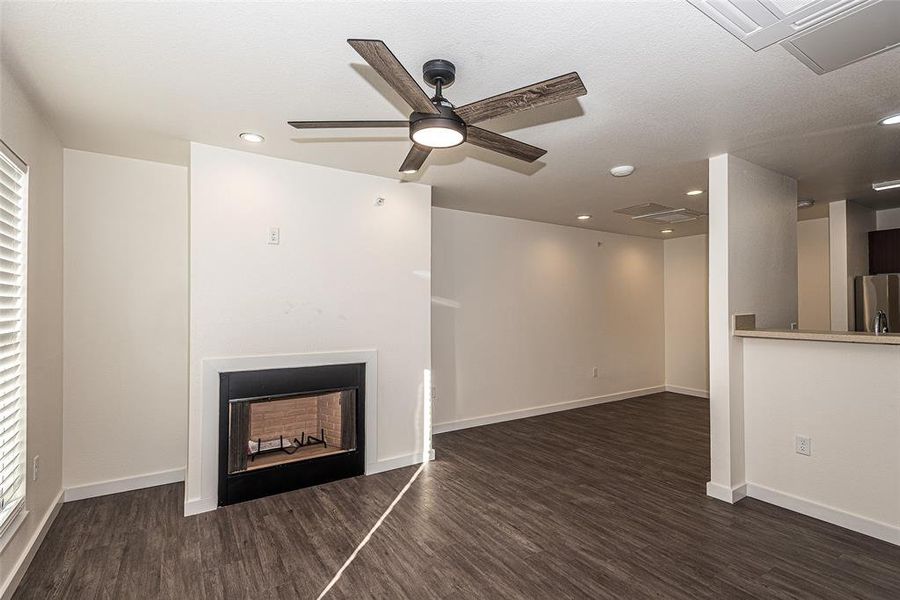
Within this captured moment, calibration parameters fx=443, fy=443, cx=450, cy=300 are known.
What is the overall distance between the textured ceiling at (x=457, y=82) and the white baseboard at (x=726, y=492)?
2.44 metres

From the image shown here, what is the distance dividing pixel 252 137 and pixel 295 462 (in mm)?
2373

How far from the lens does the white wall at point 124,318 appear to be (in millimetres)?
3221

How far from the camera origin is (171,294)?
11.7 ft

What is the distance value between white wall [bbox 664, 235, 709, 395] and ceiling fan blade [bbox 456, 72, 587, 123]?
597 cm

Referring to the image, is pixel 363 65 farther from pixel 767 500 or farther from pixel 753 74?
pixel 767 500

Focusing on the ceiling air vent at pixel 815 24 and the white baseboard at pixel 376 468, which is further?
the white baseboard at pixel 376 468

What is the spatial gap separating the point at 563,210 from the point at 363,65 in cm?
356

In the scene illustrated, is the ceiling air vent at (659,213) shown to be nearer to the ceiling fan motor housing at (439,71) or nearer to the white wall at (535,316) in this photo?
the white wall at (535,316)

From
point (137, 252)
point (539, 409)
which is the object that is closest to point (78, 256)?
point (137, 252)

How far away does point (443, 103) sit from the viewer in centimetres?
200

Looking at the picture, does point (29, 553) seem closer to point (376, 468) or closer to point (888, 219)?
Answer: point (376, 468)

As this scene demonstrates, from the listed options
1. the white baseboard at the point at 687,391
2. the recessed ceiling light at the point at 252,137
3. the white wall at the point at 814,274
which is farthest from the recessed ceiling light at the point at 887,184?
the recessed ceiling light at the point at 252,137

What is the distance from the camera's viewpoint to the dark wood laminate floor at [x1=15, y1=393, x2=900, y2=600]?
223 cm

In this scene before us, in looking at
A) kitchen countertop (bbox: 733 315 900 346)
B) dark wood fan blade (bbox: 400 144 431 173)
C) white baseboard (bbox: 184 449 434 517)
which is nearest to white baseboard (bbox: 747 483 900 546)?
kitchen countertop (bbox: 733 315 900 346)
